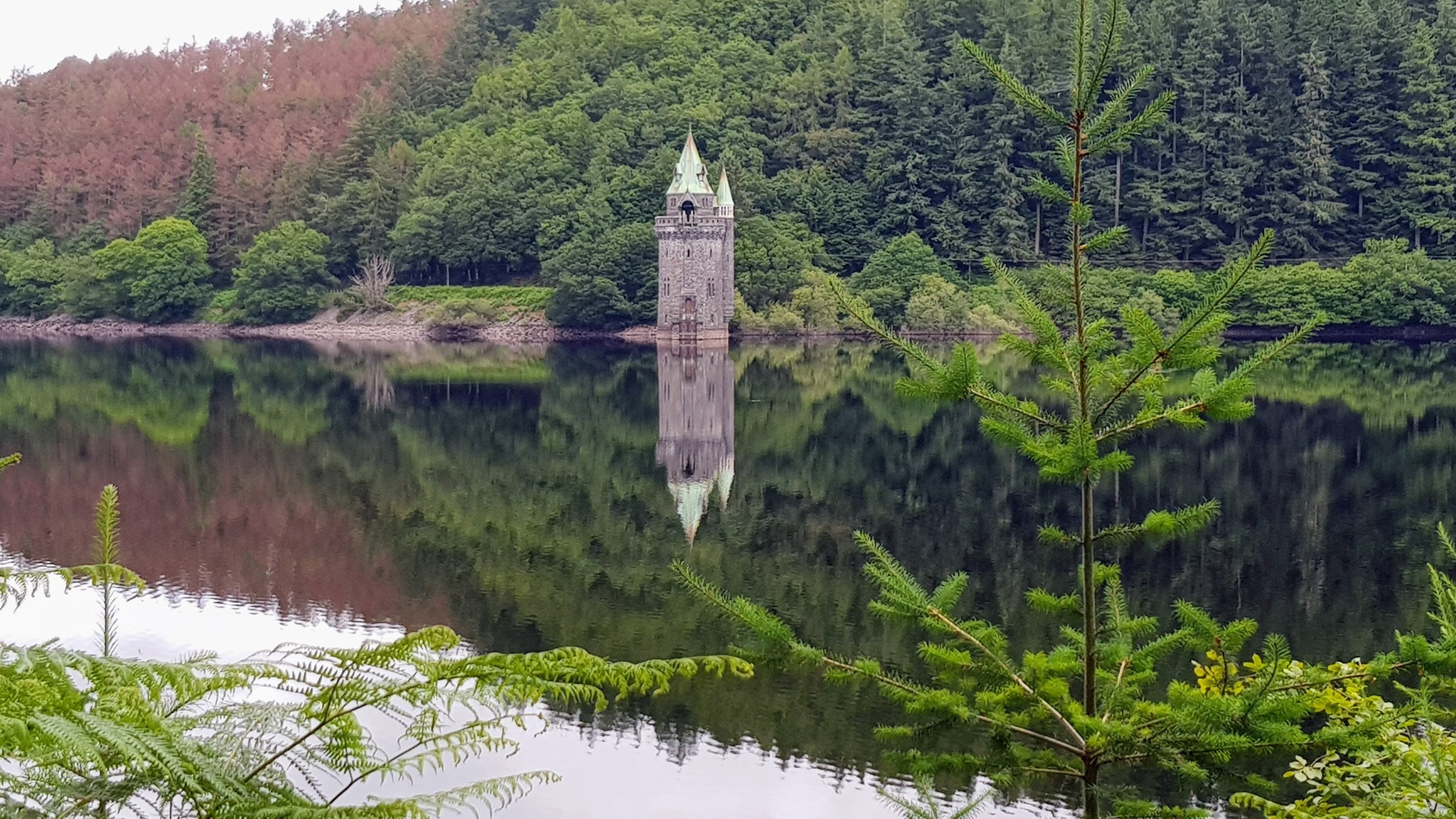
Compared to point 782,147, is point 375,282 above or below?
below

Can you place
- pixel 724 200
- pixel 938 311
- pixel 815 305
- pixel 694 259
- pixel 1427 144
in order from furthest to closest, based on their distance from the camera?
1. pixel 815 305
2. pixel 724 200
3. pixel 1427 144
4. pixel 694 259
5. pixel 938 311

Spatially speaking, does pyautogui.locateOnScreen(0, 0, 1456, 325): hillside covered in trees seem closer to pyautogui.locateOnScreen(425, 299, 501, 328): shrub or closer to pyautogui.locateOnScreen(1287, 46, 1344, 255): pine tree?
pyautogui.locateOnScreen(1287, 46, 1344, 255): pine tree

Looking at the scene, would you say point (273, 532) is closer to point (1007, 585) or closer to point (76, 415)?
point (1007, 585)

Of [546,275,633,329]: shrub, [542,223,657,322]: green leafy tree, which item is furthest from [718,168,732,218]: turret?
[546,275,633,329]: shrub

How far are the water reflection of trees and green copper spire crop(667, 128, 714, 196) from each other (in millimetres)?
26021

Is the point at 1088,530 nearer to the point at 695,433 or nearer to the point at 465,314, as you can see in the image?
the point at 695,433

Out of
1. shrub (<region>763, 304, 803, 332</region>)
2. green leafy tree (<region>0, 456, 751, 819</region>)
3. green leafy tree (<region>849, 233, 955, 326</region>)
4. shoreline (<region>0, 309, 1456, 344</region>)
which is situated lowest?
shoreline (<region>0, 309, 1456, 344</region>)

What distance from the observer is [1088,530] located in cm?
542

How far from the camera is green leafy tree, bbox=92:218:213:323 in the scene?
262 feet

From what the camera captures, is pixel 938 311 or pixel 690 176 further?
pixel 690 176

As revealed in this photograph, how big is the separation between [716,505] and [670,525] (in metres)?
1.97

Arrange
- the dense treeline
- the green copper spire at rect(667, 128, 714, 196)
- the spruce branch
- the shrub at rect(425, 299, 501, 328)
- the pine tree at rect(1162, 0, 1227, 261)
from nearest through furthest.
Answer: the spruce branch < the green copper spire at rect(667, 128, 714, 196) < the pine tree at rect(1162, 0, 1227, 261) < the shrub at rect(425, 299, 501, 328) < the dense treeline

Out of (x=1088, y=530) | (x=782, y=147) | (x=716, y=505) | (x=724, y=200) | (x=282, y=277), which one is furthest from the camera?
(x=782, y=147)

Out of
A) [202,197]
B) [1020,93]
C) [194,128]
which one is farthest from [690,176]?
[1020,93]
